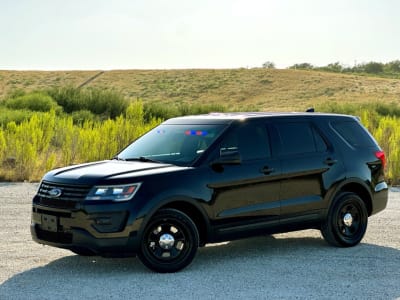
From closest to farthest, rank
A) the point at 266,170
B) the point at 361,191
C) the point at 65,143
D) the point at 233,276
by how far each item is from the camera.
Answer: the point at 233,276 < the point at 266,170 < the point at 361,191 < the point at 65,143

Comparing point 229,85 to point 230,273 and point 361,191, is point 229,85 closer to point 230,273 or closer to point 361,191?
point 361,191

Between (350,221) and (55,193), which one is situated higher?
(55,193)

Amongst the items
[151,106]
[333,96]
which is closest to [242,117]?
[151,106]

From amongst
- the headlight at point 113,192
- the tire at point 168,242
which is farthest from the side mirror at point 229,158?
the headlight at point 113,192

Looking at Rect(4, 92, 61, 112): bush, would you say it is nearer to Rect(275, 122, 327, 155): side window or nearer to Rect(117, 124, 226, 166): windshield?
Rect(117, 124, 226, 166): windshield

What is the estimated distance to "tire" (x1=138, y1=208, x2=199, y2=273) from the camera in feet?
24.9

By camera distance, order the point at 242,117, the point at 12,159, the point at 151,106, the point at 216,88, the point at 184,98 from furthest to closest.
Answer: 1. the point at 216,88
2. the point at 184,98
3. the point at 151,106
4. the point at 12,159
5. the point at 242,117

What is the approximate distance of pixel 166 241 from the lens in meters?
7.66

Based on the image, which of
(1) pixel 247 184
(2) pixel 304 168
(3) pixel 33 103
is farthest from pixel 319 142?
(3) pixel 33 103

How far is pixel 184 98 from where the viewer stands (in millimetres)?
91438

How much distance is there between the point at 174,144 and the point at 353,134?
247 cm

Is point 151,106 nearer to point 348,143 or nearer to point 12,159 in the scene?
point 12,159

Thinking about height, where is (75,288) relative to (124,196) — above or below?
below

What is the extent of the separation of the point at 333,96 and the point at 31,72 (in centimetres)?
5061
